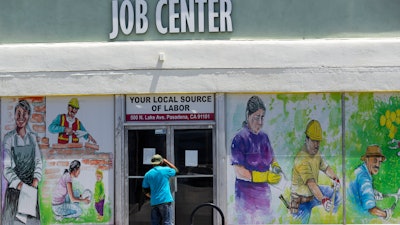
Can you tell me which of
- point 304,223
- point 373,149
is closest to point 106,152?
point 304,223

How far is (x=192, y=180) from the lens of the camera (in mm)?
12797

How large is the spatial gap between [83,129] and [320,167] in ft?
15.1

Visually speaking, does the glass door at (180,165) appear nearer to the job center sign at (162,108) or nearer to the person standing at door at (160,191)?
the job center sign at (162,108)

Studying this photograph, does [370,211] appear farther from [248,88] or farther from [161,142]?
[161,142]

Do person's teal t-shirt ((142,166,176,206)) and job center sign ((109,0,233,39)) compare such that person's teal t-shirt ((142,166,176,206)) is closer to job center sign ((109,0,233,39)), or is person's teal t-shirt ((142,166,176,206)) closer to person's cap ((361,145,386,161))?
job center sign ((109,0,233,39))

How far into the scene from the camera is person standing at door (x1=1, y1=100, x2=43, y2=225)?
1287 centimetres

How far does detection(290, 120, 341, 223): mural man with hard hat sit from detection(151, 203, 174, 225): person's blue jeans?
2.55m

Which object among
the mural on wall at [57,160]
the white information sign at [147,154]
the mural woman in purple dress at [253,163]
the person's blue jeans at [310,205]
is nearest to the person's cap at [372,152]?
the person's blue jeans at [310,205]

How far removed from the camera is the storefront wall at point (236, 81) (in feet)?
41.2

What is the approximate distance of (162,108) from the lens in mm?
12820

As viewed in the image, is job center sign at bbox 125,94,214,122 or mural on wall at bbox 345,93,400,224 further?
job center sign at bbox 125,94,214,122

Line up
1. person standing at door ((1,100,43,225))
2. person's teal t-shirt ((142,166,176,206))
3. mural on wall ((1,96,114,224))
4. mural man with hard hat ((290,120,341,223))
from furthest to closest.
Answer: person standing at door ((1,100,43,225)) → mural on wall ((1,96,114,224)) → mural man with hard hat ((290,120,341,223)) → person's teal t-shirt ((142,166,176,206))

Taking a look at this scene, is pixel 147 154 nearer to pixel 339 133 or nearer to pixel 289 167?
pixel 289 167

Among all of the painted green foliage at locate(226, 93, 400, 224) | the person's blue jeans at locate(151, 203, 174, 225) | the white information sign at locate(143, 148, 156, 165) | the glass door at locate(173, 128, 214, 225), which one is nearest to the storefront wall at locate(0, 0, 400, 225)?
the painted green foliage at locate(226, 93, 400, 224)
